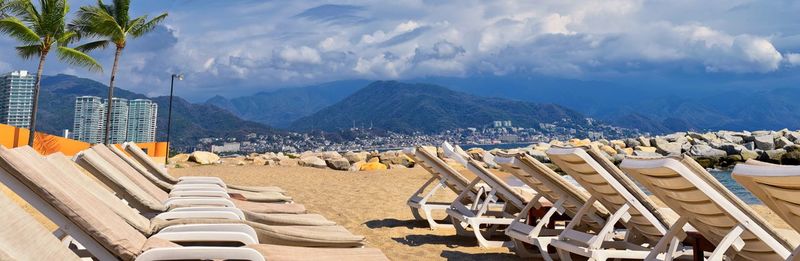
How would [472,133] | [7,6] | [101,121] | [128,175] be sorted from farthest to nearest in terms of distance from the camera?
[472,133] < [101,121] < [7,6] < [128,175]

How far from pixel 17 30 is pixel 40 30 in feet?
3.16

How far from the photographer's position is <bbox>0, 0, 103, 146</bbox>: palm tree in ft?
69.8

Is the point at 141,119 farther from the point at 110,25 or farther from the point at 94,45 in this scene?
the point at 110,25

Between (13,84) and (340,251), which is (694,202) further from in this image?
(13,84)

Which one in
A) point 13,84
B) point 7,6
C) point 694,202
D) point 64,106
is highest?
point 7,6

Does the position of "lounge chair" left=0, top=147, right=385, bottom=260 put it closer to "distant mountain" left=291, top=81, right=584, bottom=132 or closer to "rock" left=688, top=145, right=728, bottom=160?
"rock" left=688, top=145, right=728, bottom=160

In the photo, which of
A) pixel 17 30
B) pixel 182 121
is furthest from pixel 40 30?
pixel 182 121

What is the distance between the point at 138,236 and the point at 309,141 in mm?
99016

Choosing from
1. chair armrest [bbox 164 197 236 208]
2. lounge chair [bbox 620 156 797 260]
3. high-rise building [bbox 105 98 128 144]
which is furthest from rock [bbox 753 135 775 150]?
high-rise building [bbox 105 98 128 144]

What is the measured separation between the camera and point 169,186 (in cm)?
641

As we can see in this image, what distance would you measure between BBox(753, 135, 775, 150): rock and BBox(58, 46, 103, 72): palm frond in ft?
104

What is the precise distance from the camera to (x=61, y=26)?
22.3m

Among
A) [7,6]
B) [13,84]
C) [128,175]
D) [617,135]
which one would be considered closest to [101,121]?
[13,84]

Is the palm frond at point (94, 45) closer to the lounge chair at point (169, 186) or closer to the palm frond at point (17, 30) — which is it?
the palm frond at point (17, 30)
